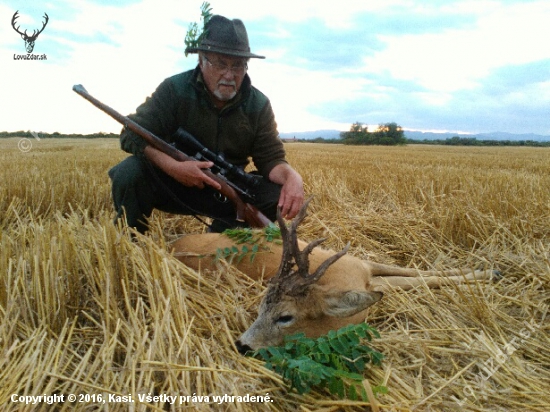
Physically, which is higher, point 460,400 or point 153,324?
point 153,324

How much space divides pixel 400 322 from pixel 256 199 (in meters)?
2.05

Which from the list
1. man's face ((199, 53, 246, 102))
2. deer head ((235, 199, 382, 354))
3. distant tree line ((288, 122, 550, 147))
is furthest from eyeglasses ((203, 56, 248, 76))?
distant tree line ((288, 122, 550, 147))

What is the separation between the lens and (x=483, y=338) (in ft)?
8.46

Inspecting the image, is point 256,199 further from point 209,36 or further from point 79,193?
point 79,193

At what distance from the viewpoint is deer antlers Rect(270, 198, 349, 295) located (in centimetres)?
245

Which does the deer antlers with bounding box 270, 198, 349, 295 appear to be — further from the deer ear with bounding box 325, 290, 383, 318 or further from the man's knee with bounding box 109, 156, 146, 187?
the man's knee with bounding box 109, 156, 146, 187

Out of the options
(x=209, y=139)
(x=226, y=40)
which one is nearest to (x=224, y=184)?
(x=209, y=139)

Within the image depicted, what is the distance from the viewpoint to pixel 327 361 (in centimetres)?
206

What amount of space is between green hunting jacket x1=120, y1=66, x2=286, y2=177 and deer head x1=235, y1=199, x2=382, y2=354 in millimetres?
2349

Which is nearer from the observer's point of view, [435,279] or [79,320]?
[79,320]

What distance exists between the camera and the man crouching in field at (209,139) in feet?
13.8

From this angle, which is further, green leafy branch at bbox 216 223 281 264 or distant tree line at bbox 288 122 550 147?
distant tree line at bbox 288 122 550 147

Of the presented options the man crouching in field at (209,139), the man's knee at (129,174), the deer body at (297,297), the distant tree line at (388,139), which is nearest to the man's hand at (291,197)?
the man crouching in field at (209,139)

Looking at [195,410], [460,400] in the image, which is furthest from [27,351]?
[460,400]
